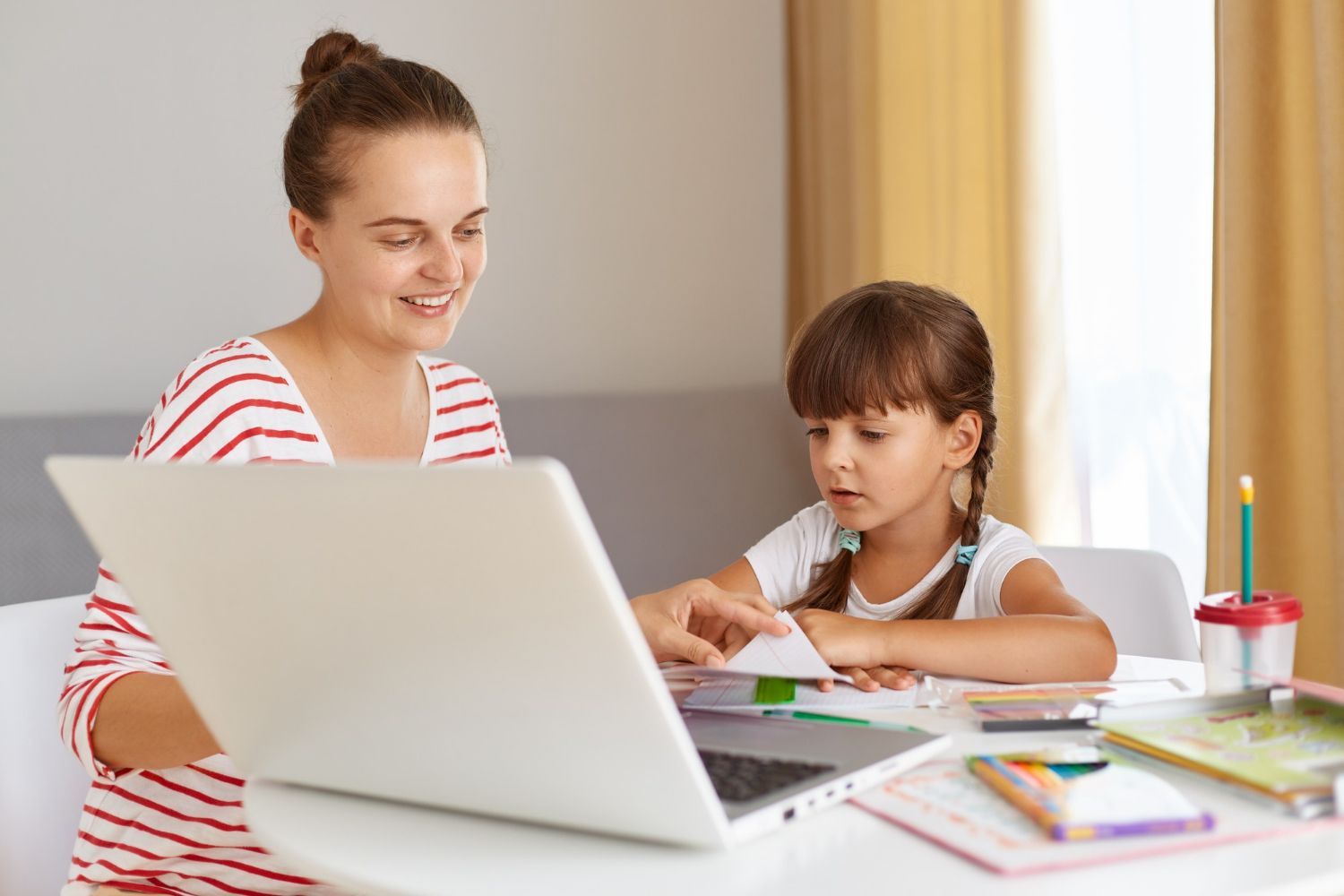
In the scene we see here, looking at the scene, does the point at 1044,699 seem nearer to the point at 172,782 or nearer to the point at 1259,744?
the point at 1259,744

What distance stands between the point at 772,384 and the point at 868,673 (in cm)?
169

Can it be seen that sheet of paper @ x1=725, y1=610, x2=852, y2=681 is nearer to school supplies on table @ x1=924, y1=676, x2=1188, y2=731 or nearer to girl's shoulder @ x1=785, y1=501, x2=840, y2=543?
school supplies on table @ x1=924, y1=676, x2=1188, y2=731

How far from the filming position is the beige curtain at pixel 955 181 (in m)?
2.25

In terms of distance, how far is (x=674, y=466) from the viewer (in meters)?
2.51

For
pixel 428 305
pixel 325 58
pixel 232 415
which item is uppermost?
pixel 325 58

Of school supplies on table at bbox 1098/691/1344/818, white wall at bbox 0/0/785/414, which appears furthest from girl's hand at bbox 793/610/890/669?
white wall at bbox 0/0/785/414

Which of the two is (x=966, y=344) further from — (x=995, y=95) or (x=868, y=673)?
(x=995, y=95)

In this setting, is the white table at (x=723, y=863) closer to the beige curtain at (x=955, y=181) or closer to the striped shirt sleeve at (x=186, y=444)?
the striped shirt sleeve at (x=186, y=444)

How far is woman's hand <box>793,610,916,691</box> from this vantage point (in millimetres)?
1061

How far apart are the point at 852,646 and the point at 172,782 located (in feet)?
1.92

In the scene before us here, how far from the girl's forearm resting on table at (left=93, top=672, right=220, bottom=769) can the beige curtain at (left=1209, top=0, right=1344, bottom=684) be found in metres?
1.46

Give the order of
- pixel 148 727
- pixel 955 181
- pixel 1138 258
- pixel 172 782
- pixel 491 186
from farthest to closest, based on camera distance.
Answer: pixel 491 186
pixel 955 181
pixel 1138 258
pixel 172 782
pixel 148 727

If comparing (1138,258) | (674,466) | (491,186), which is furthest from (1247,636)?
(491,186)

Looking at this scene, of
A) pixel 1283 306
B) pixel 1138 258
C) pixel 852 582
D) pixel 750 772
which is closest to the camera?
pixel 750 772
